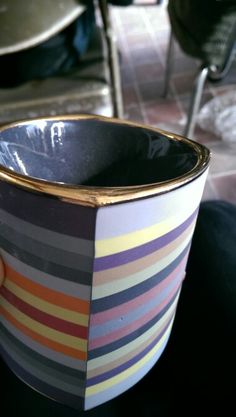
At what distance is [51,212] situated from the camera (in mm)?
279

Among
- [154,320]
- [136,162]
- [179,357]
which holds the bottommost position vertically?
[179,357]

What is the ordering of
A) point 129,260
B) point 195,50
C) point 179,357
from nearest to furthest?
point 129,260
point 179,357
point 195,50

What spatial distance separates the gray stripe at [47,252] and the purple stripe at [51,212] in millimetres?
17

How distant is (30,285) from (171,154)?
0.49 ft

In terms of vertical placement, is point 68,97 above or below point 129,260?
below

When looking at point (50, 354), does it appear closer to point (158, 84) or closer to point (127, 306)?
point (127, 306)

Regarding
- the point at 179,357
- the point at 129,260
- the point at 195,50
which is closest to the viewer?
the point at 129,260

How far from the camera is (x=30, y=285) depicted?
1.09ft

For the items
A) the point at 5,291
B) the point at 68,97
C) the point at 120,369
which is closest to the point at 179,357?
the point at 120,369

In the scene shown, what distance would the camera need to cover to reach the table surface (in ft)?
2.71

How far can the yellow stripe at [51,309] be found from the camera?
1.09 feet

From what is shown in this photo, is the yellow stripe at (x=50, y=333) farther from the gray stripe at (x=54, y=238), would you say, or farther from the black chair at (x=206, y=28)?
the black chair at (x=206, y=28)

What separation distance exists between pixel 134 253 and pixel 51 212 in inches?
2.5

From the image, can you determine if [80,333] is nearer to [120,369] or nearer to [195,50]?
[120,369]
